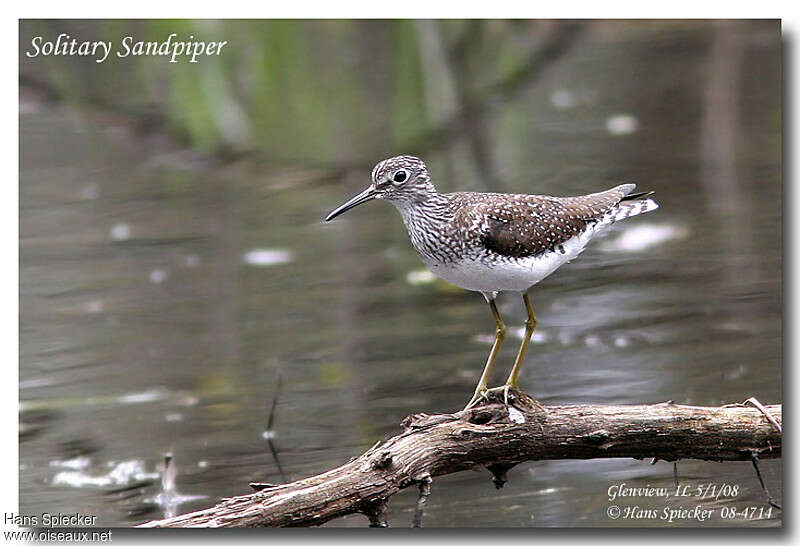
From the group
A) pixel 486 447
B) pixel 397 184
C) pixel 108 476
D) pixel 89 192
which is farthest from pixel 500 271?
pixel 89 192

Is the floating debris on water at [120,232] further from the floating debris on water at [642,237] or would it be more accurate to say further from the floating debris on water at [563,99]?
the floating debris on water at [642,237]

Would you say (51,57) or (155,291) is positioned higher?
(51,57)

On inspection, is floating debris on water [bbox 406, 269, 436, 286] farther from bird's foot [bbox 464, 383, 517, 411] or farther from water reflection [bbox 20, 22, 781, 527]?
bird's foot [bbox 464, 383, 517, 411]

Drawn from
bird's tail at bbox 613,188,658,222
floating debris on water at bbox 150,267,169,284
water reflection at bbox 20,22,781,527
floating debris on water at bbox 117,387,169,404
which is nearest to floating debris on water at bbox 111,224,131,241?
water reflection at bbox 20,22,781,527

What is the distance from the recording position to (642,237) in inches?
220

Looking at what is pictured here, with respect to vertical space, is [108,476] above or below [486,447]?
above

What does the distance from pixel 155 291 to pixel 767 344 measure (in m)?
2.77

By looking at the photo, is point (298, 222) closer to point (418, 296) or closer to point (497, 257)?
point (418, 296)

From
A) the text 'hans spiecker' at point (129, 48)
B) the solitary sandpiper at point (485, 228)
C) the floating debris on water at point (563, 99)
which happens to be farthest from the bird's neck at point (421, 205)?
the floating debris on water at point (563, 99)

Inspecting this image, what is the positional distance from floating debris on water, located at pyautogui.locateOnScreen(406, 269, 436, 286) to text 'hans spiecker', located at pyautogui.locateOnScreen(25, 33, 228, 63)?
1.71m

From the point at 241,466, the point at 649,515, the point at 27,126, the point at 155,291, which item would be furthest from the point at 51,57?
the point at 649,515

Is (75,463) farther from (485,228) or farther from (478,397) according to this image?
(485,228)

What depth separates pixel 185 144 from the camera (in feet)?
16.9

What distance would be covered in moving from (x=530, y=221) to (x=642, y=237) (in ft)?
6.85
